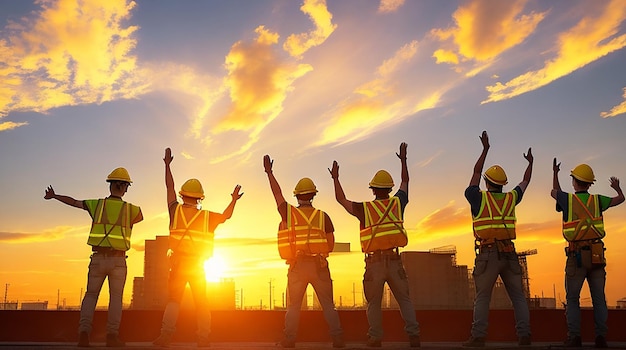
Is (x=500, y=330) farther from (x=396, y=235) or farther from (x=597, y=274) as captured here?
(x=396, y=235)

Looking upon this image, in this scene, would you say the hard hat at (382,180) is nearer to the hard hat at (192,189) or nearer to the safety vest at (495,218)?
the safety vest at (495,218)

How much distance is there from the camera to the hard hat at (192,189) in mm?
11859

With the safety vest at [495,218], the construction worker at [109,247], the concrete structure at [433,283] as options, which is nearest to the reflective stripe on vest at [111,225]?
the construction worker at [109,247]

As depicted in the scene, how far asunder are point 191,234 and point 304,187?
7.10 ft

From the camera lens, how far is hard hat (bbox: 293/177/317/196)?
11.8 m

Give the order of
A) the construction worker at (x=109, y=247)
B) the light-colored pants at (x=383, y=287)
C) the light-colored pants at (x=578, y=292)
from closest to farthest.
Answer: the light-colored pants at (x=383, y=287) < the construction worker at (x=109, y=247) < the light-colored pants at (x=578, y=292)

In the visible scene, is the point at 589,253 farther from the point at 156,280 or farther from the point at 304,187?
the point at 156,280

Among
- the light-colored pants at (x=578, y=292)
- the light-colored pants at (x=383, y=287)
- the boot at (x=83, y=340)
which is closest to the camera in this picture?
the boot at (x=83, y=340)

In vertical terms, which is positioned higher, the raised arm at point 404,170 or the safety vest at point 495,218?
the raised arm at point 404,170

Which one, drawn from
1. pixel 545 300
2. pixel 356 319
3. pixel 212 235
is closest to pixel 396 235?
pixel 212 235

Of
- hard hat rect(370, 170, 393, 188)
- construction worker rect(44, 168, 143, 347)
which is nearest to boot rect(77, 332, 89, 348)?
construction worker rect(44, 168, 143, 347)

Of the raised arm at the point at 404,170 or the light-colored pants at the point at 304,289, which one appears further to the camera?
the raised arm at the point at 404,170

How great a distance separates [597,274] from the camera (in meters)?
11.9

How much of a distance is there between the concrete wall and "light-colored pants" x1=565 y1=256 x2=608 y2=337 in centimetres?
341
